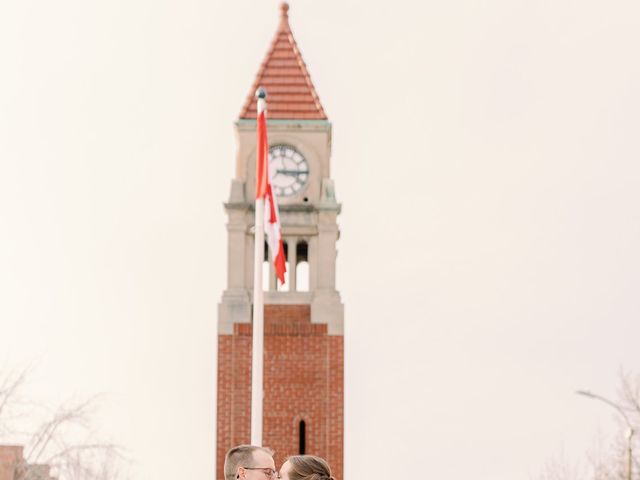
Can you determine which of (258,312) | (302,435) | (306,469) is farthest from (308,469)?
(302,435)

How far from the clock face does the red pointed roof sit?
1.02 metres

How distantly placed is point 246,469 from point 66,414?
26.9m

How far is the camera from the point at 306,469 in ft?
28.3

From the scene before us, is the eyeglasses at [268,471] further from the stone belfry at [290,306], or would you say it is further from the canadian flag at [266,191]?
the stone belfry at [290,306]

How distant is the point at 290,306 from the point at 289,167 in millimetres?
4095

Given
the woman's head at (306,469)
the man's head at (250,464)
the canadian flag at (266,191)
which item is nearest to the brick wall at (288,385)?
the canadian flag at (266,191)

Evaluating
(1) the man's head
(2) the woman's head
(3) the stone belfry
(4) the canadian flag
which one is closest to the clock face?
(3) the stone belfry

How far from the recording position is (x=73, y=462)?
34406 mm

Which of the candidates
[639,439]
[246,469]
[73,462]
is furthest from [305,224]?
[246,469]

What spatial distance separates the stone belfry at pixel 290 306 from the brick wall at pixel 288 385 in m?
0.03

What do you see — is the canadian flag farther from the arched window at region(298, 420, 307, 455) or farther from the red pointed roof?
the red pointed roof

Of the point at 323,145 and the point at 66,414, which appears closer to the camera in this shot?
the point at 66,414

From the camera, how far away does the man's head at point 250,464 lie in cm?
914

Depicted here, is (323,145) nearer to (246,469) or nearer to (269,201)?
(269,201)
